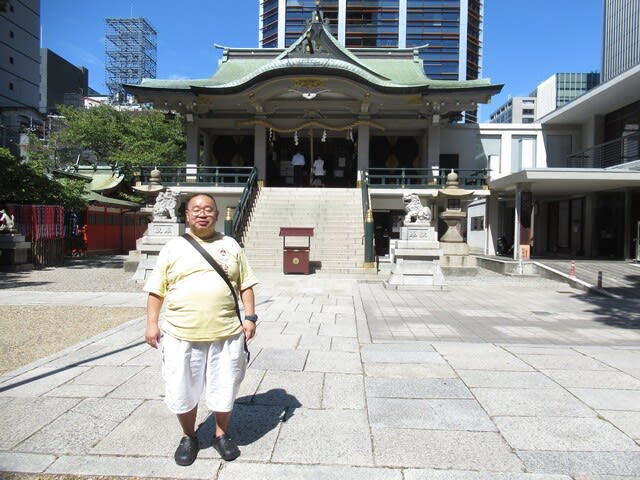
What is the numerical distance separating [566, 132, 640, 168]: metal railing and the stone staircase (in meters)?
11.3

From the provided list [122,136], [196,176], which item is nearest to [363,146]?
[196,176]

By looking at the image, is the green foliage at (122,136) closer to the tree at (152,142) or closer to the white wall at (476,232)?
the tree at (152,142)

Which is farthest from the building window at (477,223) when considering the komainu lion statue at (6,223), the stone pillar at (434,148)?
the komainu lion statue at (6,223)

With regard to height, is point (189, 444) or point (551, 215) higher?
point (551, 215)

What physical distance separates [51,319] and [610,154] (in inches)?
902

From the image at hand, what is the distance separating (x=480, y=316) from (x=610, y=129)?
61.4 ft

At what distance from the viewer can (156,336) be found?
3029 millimetres

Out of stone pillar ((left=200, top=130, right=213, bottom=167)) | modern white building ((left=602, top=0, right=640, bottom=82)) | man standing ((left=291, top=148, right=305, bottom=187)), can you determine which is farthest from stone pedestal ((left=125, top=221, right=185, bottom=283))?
modern white building ((left=602, top=0, right=640, bottom=82))

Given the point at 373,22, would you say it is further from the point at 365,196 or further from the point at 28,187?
the point at 28,187

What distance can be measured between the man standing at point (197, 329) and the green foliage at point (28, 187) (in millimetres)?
16483

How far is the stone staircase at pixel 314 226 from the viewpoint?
15.6 meters

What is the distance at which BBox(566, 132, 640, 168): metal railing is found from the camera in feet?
62.3

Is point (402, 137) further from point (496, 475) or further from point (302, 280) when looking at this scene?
point (496, 475)

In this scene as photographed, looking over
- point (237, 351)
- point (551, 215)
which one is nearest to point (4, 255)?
point (237, 351)
